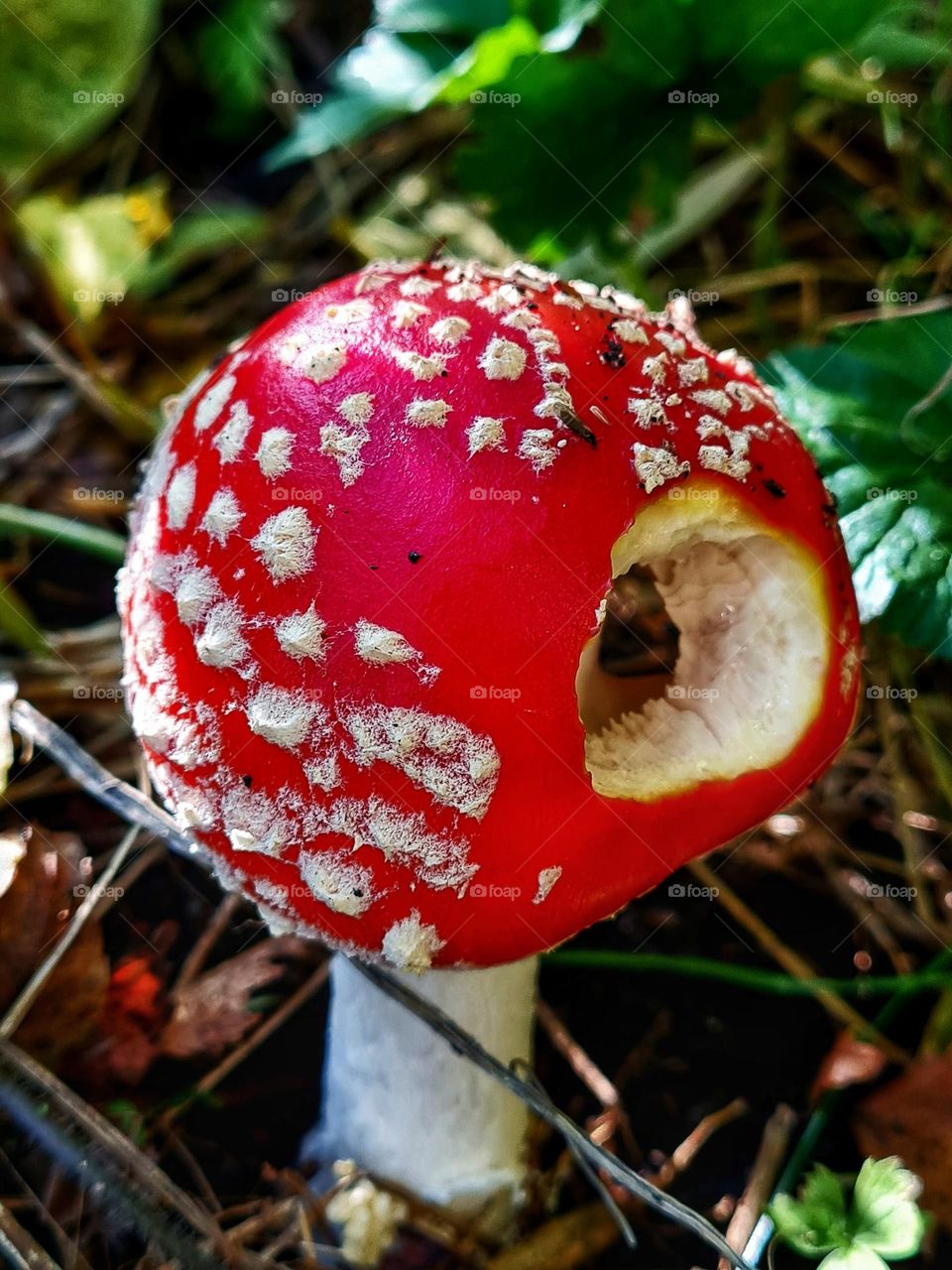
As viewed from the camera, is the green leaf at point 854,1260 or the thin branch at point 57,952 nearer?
the green leaf at point 854,1260

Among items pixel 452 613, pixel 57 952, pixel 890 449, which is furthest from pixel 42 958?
pixel 890 449

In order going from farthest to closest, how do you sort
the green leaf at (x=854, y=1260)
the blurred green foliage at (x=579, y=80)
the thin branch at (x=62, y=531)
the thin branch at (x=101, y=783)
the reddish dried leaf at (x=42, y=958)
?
1. the thin branch at (x=62, y=531)
2. the blurred green foliage at (x=579, y=80)
3. the reddish dried leaf at (x=42, y=958)
4. the thin branch at (x=101, y=783)
5. the green leaf at (x=854, y=1260)

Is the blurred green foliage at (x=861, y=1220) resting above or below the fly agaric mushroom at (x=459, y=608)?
below

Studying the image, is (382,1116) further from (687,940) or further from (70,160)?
(70,160)

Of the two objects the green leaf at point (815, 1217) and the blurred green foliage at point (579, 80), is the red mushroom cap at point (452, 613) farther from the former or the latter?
the blurred green foliage at point (579, 80)

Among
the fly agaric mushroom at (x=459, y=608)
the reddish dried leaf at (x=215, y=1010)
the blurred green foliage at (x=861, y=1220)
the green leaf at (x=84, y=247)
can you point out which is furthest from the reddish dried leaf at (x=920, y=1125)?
the green leaf at (x=84, y=247)

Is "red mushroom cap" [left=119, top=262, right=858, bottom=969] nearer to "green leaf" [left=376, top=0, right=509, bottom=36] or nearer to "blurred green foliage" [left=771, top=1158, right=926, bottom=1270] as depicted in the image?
"blurred green foliage" [left=771, top=1158, right=926, bottom=1270]

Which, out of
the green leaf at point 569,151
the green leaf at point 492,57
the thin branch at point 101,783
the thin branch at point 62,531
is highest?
the green leaf at point 492,57

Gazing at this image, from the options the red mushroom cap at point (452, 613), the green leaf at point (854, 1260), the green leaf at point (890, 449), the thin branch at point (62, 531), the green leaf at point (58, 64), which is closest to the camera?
the red mushroom cap at point (452, 613)
